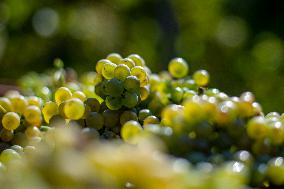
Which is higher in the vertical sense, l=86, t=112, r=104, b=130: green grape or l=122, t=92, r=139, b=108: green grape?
l=122, t=92, r=139, b=108: green grape

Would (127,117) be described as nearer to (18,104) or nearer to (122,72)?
(122,72)

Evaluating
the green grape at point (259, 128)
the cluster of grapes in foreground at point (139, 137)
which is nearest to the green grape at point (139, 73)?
the cluster of grapes in foreground at point (139, 137)

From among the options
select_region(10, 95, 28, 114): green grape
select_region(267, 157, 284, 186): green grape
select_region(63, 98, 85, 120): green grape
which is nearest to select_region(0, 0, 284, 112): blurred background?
select_region(10, 95, 28, 114): green grape

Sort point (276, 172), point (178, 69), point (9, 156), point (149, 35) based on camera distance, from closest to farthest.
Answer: point (276, 172), point (9, 156), point (178, 69), point (149, 35)

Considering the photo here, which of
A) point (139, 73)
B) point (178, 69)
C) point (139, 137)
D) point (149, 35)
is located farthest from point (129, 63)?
point (149, 35)

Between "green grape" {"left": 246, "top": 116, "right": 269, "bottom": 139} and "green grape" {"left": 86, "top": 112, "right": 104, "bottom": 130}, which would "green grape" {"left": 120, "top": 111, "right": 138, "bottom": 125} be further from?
"green grape" {"left": 246, "top": 116, "right": 269, "bottom": 139}

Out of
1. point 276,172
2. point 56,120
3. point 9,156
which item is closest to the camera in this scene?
point 276,172

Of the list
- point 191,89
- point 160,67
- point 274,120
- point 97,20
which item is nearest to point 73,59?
point 97,20
